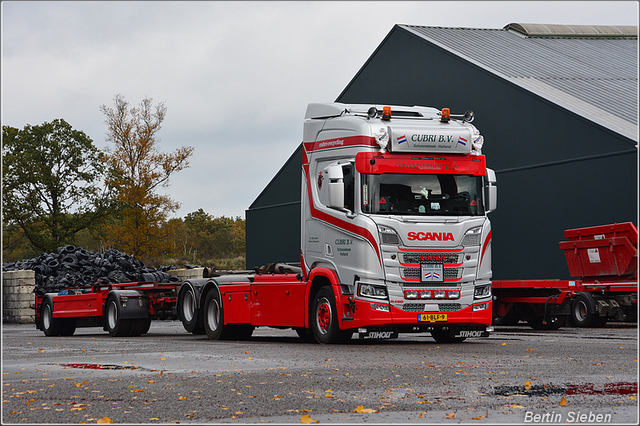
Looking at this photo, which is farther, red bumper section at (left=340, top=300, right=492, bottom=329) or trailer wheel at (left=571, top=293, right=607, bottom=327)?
trailer wheel at (left=571, top=293, right=607, bottom=327)

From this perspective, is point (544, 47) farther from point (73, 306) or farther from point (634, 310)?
point (73, 306)

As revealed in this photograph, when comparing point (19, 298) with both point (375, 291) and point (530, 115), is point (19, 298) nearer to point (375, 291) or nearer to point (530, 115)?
point (530, 115)

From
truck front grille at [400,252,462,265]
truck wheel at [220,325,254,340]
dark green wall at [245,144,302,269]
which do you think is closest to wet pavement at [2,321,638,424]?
truck front grille at [400,252,462,265]

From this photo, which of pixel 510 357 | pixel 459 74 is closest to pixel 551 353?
pixel 510 357

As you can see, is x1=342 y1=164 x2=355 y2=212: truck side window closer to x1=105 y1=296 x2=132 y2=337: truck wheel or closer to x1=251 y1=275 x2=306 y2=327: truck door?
x1=251 y1=275 x2=306 y2=327: truck door

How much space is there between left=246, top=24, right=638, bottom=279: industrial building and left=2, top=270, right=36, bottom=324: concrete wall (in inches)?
586

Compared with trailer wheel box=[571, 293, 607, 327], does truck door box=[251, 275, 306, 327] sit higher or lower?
higher

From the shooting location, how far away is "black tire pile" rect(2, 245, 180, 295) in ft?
110

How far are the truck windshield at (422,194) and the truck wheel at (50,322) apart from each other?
1130 centimetres

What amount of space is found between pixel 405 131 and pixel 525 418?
876 cm

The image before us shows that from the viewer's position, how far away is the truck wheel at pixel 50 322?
21953 millimetres

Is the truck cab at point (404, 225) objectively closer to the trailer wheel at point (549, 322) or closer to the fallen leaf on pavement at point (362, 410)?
the trailer wheel at point (549, 322)

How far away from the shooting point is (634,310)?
20.2 meters
